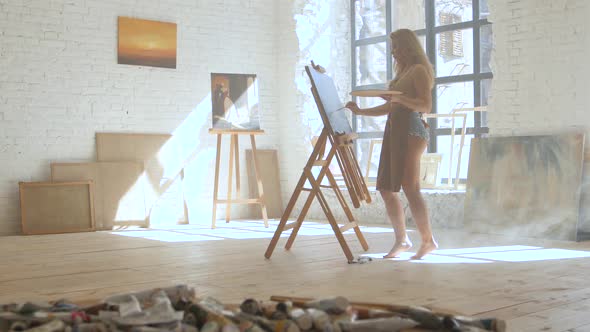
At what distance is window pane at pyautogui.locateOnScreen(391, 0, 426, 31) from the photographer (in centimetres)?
891

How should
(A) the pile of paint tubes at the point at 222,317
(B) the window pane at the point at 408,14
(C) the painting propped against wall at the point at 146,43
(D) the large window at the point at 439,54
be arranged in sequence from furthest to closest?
(B) the window pane at the point at 408,14, (C) the painting propped against wall at the point at 146,43, (D) the large window at the point at 439,54, (A) the pile of paint tubes at the point at 222,317

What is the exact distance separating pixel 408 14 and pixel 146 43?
3315 millimetres

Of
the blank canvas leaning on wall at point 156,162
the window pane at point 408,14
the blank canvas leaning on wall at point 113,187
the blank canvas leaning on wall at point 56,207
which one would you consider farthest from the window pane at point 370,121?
the blank canvas leaning on wall at point 56,207

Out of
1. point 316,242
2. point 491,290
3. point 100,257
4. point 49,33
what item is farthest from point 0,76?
point 491,290

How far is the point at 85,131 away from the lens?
8086mm

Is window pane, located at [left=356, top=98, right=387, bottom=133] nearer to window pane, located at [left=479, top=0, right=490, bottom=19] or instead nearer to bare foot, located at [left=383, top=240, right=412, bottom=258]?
window pane, located at [left=479, top=0, right=490, bottom=19]

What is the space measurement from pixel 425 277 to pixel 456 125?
442cm

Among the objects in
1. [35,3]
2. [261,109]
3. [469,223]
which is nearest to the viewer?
[469,223]

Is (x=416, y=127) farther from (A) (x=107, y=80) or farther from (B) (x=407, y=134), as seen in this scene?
(A) (x=107, y=80)

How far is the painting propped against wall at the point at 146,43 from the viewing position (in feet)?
27.4

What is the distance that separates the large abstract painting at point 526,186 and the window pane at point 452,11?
1816 mm

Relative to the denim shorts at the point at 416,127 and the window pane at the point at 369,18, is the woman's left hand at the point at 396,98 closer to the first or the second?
the denim shorts at the point at 416,127

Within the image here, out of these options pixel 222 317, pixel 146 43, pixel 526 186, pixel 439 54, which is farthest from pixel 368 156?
pixel 222 317

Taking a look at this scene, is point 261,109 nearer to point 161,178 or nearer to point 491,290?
point 161,178
